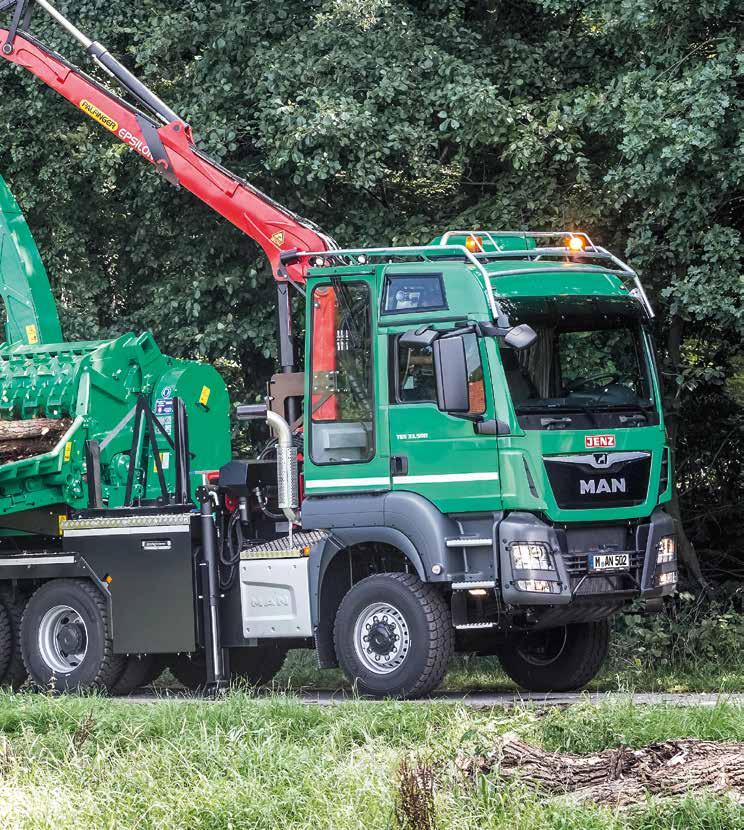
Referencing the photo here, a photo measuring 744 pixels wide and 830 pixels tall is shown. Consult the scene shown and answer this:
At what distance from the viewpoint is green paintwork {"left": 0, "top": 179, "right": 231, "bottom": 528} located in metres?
13.0

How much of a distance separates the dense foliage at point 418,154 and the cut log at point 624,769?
7.73 metres

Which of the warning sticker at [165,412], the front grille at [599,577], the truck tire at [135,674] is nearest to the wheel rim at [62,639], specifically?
the truck tire at [135,674]

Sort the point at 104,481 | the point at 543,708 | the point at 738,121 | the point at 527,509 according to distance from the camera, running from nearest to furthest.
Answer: the point at 543,708 → the point at 527,509 → the point at 104,481 → the point at 738,121

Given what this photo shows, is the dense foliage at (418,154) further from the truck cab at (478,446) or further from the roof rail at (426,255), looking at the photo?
the roof rail at (426,255)

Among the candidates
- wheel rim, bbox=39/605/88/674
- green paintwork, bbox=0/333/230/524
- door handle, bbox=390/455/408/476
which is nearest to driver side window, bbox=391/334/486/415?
door handle, bbox=390/455/408/476

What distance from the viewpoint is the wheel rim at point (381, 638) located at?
36.4 feet

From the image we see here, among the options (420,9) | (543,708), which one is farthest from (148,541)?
(420,9)

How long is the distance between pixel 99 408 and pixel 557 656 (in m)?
4.55

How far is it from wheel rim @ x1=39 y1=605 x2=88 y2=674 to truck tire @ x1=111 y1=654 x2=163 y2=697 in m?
0.38

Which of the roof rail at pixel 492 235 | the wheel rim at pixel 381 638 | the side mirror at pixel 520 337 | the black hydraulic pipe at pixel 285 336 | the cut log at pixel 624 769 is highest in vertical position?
the roof rail at pixel 492 235

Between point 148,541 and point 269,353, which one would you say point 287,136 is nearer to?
point 269,353

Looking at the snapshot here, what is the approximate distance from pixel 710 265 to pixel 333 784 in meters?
8.93

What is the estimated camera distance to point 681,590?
16.8 metres

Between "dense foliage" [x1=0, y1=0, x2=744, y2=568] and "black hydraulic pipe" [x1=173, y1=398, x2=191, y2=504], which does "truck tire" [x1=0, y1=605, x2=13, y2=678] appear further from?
"dense foliage" [x1=0, y1=0, x2=744, y2=568]
